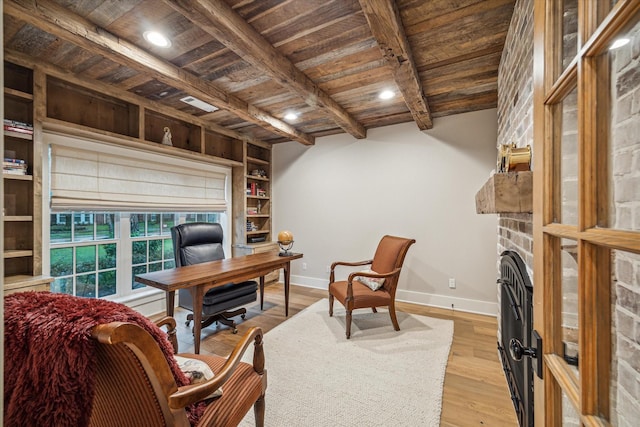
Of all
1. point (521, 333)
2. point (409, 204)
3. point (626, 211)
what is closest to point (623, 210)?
point (626, 211)

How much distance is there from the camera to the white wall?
3.27m

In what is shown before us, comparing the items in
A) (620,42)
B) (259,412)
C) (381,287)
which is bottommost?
(259,412)

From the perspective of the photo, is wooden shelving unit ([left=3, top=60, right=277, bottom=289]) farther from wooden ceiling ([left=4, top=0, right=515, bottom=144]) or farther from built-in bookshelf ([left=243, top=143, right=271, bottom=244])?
built-in bookshelf ([left=243, top=143, right=271, bottom=244])

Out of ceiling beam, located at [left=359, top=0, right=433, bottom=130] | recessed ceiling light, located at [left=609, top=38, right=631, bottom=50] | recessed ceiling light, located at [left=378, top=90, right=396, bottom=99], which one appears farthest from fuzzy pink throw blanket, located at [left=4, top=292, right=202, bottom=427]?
recessed ceiling light, located at [left=378, top=90, right=396, bottom=99]

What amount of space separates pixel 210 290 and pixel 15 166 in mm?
1798

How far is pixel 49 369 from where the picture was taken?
75 centimetres

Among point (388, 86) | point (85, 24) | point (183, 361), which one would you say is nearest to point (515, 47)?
point (388, 86)

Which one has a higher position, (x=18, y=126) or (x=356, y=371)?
(x=18, y=126)

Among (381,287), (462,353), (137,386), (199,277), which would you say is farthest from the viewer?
(381,287)

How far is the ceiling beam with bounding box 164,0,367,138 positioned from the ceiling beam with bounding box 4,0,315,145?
0.73 metres

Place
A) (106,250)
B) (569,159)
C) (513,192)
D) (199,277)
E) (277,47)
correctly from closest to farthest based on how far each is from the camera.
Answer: (569,159) → (513,192) → (277,47) → (199,277) → (106,250)

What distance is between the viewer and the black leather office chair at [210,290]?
2633 millimetres

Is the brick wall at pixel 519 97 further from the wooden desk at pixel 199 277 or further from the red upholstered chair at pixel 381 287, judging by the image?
the wooden desk at pixel 199 277

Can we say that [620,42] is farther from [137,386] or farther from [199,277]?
[199,277]
